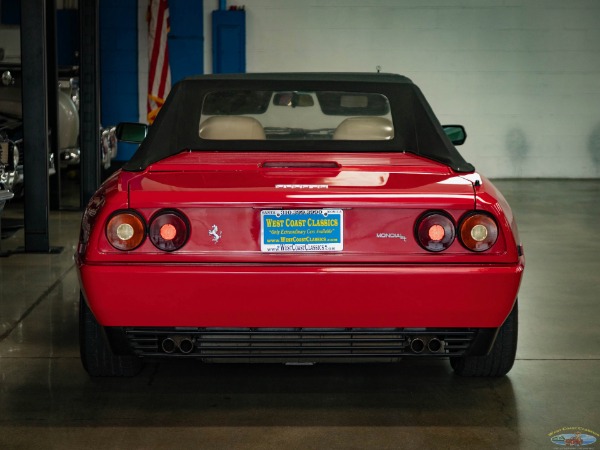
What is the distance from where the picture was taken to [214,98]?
5672 mm

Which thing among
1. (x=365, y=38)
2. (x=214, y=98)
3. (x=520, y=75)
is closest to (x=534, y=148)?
(x=520, y=75)

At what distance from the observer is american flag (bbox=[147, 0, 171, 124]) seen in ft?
49.5

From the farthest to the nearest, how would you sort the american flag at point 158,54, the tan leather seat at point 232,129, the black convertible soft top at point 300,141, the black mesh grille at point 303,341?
1. the american flag at point 158,54
2. the tan leather seat at point 232,129
3. the black convertible soft top at point 300,141
4. the black mesh grille at point 303,341

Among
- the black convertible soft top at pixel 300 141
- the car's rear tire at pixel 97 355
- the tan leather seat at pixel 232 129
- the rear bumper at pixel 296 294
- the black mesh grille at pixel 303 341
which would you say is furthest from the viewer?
the tan leather seat at pixel 232 129

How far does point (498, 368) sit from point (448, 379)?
207 millimetres

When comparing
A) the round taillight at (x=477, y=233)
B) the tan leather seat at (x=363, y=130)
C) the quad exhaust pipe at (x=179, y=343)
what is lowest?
the quad exhaust pipe at (x=179, y=343)

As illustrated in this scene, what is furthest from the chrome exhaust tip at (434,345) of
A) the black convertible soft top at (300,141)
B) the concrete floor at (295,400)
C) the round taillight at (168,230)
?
the round taillight at (168,230)

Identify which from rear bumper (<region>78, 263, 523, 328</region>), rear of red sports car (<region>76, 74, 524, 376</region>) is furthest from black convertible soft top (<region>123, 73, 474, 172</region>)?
rear bumper (<region>78, 263, 523, 328</region>)

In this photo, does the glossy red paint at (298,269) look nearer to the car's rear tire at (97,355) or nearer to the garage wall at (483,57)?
the car's rear tire at (97,355)

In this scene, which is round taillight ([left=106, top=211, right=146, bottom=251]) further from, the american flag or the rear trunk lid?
the american flag

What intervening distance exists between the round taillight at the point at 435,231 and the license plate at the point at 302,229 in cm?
27

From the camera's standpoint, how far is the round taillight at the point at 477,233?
3.42 meters

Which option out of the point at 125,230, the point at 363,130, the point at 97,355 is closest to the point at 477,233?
the point at 363,130

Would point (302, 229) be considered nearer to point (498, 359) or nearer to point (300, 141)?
point (300, 141)
